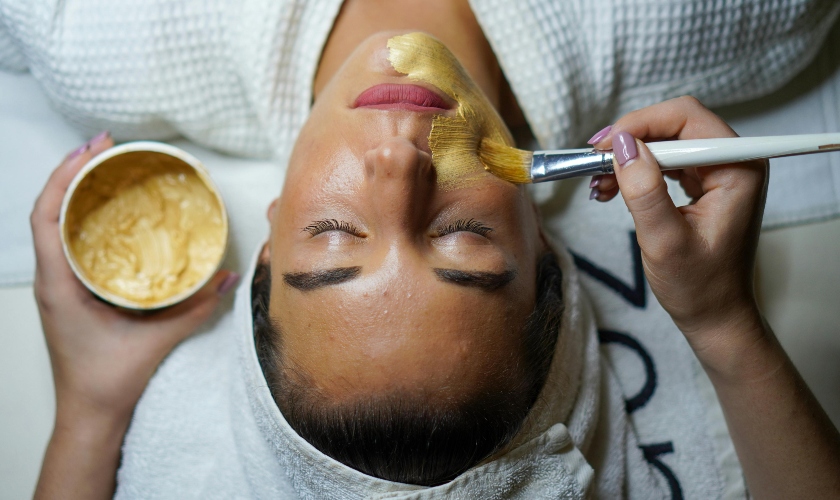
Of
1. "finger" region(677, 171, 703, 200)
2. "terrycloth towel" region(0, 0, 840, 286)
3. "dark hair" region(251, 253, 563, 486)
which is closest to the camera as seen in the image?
"dark hair" region(251, 253, 563, 486)

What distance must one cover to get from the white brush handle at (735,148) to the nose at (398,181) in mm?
267

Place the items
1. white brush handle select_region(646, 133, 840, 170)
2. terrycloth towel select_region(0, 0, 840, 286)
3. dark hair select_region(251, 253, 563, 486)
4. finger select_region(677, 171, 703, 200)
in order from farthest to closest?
terrycloth towel select_region(0, 0, 840, 286), finger select_region(677, 171, 703, 200), dark hair select_region(251, 253, 563, 486), white brush handle select_region(646, 133, 840, 170)

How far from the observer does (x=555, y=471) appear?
0.87 meters

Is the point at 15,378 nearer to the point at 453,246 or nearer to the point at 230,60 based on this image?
the point at 230,60

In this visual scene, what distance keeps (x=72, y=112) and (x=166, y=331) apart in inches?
17.5

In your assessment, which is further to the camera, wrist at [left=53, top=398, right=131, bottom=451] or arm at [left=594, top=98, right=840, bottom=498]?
wrist at [left=53, top=398, right=131, bottom=451]

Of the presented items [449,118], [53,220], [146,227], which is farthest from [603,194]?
[53,220]

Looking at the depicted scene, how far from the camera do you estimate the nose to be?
28.3 inches

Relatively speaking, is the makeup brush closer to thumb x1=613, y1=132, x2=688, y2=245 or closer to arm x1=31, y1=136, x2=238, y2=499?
thumb x1=613, y1=132, x2=688, y2=245

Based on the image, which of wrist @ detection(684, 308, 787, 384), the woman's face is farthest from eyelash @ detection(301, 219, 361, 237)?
wrist @ detection(684, 308, 787, 384)

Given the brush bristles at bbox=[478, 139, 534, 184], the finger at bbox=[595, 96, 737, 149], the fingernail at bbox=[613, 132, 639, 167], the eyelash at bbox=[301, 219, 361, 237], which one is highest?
the fingernail at bbox=[613, 132, 639, 167]

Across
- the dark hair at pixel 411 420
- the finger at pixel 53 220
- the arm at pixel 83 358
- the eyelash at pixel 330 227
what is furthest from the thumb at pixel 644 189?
the finger at pixel 53 220

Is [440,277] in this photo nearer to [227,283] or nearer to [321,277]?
[321,277]

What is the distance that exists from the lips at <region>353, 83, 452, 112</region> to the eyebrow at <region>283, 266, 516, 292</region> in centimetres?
21
